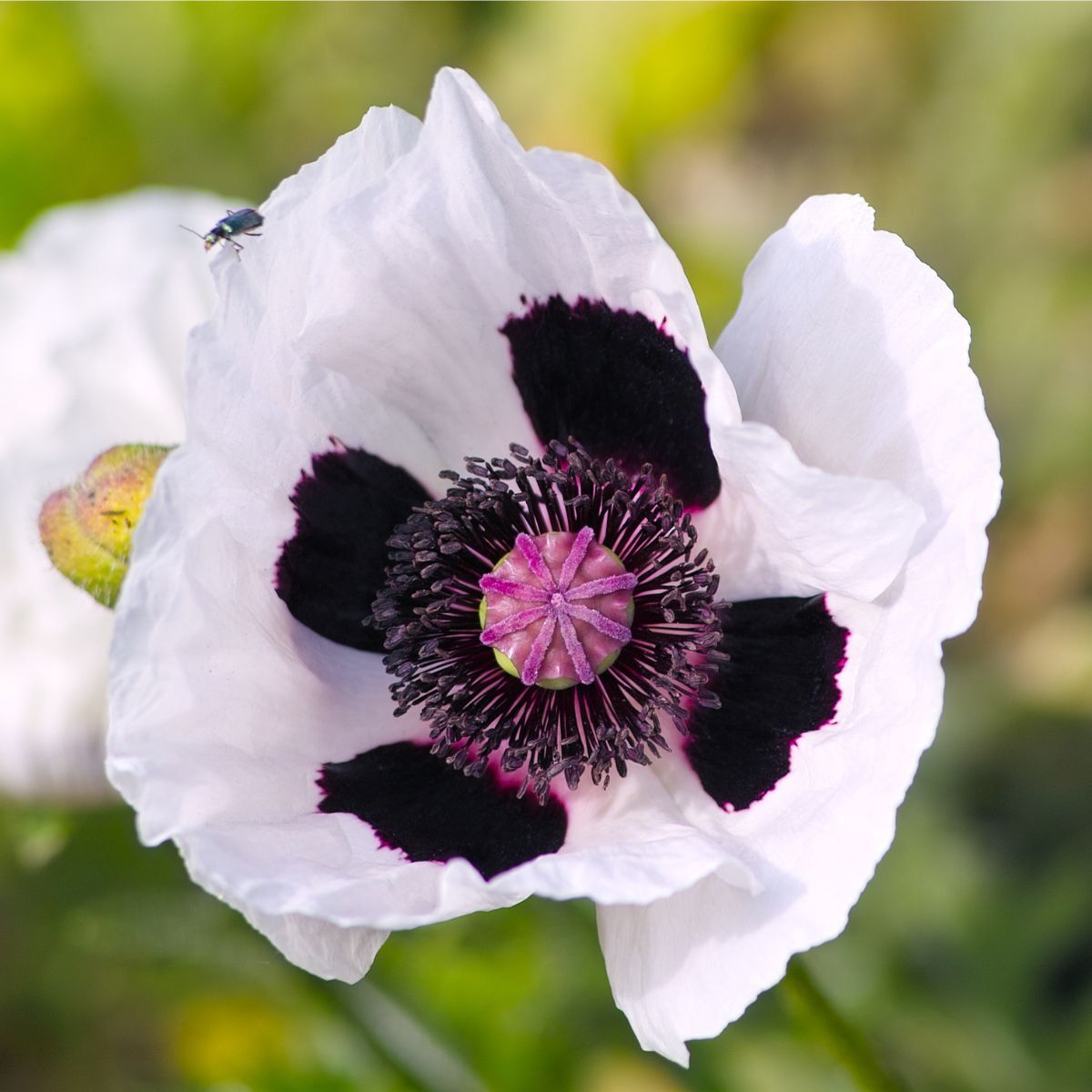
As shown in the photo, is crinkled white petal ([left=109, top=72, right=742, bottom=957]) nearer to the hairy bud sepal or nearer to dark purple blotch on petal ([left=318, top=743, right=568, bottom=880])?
dark purple blotch on petal ([left=318, top=743, right=568, bottom=880])

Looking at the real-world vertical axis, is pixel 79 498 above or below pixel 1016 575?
above

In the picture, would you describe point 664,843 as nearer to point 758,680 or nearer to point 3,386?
point 758,680

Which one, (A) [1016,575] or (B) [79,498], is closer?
(B) [79,498]

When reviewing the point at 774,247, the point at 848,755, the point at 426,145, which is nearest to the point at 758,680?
the point at 848,755

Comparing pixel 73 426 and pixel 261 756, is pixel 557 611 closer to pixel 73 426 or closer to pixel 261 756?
pixel 261 756

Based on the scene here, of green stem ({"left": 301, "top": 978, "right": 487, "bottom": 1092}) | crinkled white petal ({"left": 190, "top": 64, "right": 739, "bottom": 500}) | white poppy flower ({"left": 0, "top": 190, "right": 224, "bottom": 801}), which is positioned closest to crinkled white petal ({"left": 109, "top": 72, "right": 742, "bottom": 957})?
crinkled white petal ({"left": 190, "top": 64, "right": 739, "bottom": 500})

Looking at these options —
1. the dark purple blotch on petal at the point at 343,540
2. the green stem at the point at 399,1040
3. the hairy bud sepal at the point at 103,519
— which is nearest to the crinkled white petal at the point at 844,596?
the dark purple blotch on petal at the point at 343,540

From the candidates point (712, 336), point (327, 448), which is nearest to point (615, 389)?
point (327, 448)
